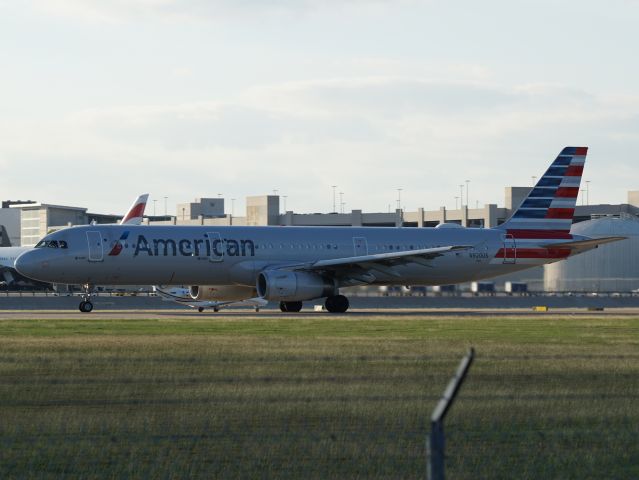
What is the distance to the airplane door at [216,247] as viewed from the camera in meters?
57.5

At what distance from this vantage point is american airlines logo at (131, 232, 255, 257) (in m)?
56.3

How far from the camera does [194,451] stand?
14.2 meters

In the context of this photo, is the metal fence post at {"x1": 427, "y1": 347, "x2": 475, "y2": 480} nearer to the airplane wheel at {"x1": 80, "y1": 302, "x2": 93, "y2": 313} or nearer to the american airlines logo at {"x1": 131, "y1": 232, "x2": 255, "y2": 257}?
the american airlines logo at {"x1": 131, "y1": 232, "x2": 255, "y2": 257}

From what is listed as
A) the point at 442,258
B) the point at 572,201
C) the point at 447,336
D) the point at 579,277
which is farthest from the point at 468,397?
the point at 579,277

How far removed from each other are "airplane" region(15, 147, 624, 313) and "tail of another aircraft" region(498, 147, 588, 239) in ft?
0.18

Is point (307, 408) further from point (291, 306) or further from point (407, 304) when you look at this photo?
point (407, 304)

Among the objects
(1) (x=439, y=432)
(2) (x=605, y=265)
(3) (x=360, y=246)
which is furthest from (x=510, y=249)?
(1) (x=439, y=432)

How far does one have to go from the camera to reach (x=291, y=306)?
61312mm

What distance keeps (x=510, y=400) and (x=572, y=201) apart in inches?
1965

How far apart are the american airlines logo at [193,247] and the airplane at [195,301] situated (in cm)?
520

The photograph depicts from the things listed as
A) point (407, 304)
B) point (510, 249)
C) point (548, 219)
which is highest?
point (548, 219)

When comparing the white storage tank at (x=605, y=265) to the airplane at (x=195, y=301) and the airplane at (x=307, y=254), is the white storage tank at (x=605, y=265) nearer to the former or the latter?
the airplane at (x=307, y=254)

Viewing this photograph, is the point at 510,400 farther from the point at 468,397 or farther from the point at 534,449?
the point at 534,449

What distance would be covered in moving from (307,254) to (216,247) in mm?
5270
